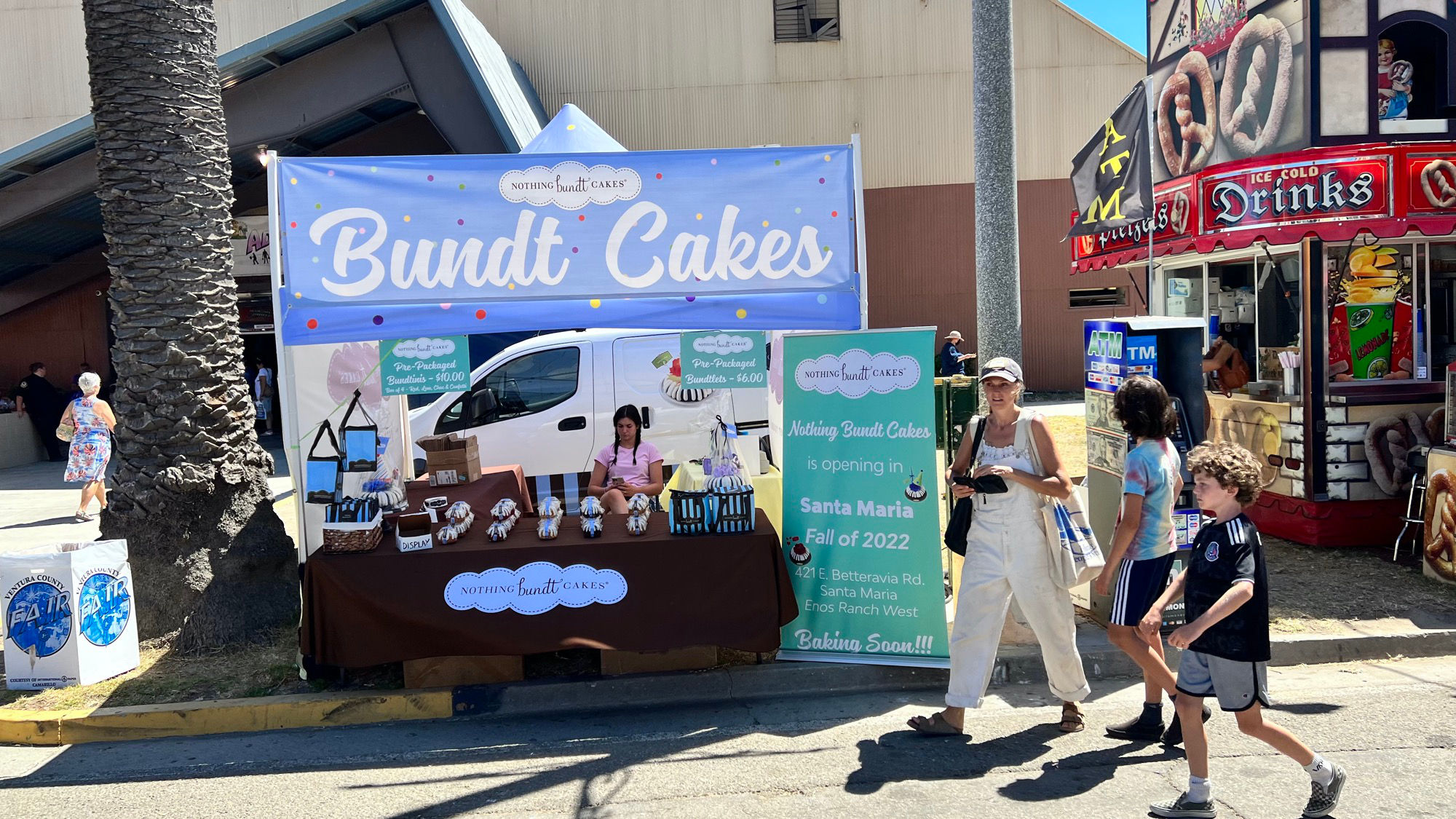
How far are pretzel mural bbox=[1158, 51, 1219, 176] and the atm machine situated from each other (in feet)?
14.5

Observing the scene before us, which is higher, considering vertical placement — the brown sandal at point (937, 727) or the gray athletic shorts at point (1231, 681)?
the gray athletic shorts at point (1231, 681)

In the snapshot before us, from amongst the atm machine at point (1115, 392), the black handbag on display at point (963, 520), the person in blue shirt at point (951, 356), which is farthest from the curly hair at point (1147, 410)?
the person in blue shirt at point (951, 356)

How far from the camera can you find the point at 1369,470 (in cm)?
834

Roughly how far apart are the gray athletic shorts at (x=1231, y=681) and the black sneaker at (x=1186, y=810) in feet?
1.39

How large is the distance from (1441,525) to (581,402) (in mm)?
6837

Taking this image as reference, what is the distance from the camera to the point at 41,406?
18297 millimetres

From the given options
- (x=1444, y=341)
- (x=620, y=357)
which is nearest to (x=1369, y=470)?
(x=1444, y=341)

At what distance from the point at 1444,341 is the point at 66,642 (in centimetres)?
1062

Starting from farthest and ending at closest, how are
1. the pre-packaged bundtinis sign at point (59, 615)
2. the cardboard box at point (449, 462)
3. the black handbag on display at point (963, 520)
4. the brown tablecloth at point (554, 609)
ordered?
the cardboard box at point (449, 462) < the pre-packaged bundtinis sign at point (59, 615) < the brown tablecloth at point (554, 609) < the black handbag on display at point (963, 520)

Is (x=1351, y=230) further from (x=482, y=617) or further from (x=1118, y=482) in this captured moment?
(x=482, y=617)

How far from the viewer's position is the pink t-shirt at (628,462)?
7676 mm

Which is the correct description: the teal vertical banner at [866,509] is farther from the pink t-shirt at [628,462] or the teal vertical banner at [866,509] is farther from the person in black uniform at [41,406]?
the person in black uniform at [41,406]

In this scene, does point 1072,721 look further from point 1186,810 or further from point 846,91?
point 846,91

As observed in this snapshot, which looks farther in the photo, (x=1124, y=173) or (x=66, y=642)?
(x=1124, y=173)
